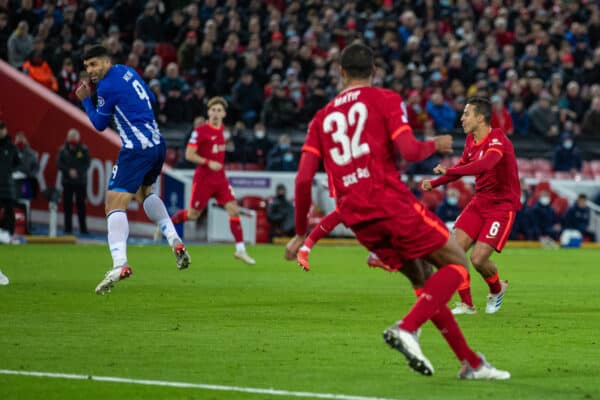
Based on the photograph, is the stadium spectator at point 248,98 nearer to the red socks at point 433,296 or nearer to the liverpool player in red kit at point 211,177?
the liverpool player in red kit at point 211,177

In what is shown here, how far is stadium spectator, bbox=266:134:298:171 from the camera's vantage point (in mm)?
29875

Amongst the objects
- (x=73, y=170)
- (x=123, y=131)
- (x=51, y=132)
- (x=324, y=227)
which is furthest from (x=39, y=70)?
(x=324, y=227)

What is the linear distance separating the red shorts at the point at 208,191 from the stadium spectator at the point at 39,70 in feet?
30.9

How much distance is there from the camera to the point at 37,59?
2920 cm

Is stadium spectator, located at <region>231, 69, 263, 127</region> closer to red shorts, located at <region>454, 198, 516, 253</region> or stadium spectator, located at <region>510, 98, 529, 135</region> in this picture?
stadium spectator, located at <region>510, 98, 529, 135</region>

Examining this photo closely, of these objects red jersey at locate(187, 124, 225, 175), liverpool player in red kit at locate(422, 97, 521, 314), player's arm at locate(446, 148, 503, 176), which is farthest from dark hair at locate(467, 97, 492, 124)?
red jersey at locate(187, 124, 225, 175)

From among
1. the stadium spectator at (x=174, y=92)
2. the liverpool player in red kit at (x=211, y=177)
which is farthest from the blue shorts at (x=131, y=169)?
the stadium spectator at (x=174, y=92)

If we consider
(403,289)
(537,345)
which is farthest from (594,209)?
(537,345)

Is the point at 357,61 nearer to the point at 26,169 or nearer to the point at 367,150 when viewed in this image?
the point at 367,150

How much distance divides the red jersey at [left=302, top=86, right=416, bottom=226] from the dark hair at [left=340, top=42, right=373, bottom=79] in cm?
13

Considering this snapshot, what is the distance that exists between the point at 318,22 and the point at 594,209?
8650 millimetres

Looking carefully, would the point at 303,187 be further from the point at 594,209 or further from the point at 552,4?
the point at 552,4

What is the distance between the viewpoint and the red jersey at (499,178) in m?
13.0

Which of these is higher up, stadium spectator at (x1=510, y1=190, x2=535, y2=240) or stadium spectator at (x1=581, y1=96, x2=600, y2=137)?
stadium spectator at (x1=581, y1=96, x2=600, y2=137)
